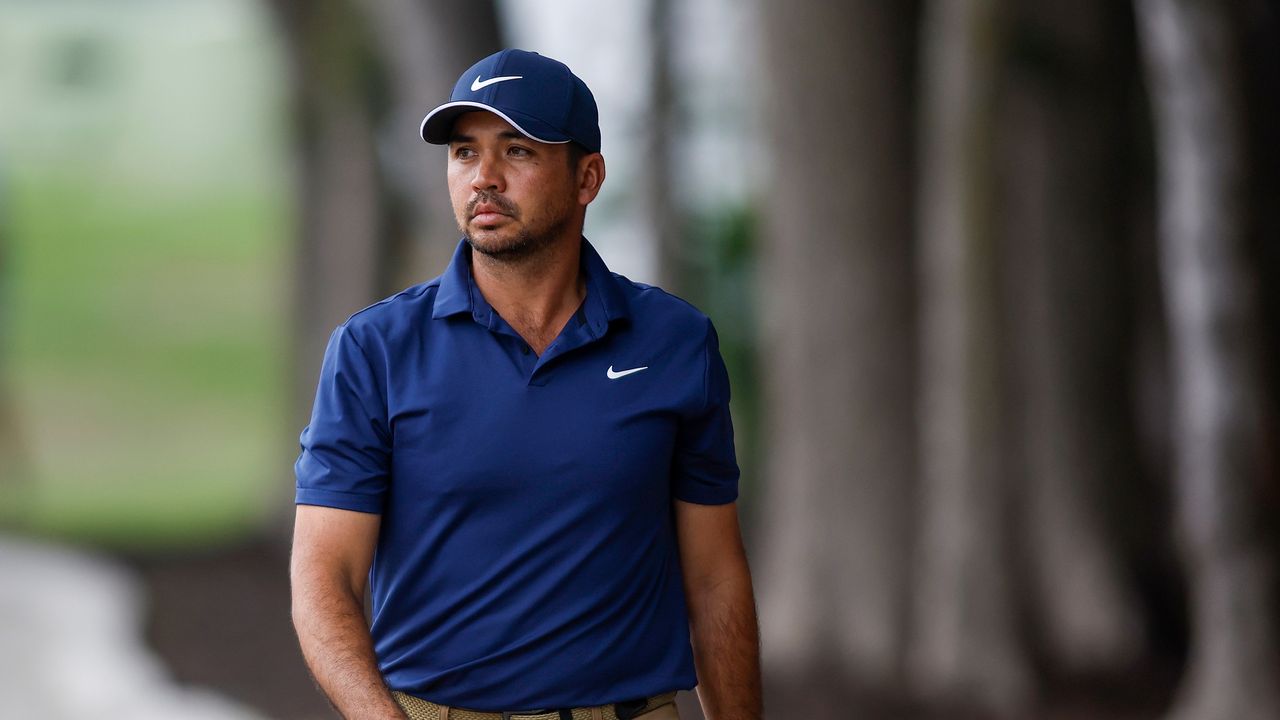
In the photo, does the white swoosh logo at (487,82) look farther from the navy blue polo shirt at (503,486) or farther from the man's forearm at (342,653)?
the man's forearm at (342,653)

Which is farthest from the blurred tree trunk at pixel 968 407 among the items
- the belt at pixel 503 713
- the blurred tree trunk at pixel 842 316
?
the belt at pixel 503 713

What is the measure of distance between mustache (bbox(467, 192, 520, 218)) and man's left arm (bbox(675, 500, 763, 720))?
711 millimetres

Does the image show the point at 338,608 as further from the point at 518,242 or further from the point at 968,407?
the point at 968,407

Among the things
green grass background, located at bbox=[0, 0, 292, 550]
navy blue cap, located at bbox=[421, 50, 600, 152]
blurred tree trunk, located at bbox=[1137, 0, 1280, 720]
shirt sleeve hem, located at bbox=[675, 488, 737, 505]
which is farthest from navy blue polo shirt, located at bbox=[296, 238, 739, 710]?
green grass background, located at bbox=[0, 0, 292, 550]

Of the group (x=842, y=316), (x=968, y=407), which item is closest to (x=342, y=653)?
(x=968, y=407)

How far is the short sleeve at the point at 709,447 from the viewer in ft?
11.3

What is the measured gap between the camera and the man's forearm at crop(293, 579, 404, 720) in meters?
3.14

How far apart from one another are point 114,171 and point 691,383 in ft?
125

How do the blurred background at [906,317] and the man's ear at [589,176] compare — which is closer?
the man's ear at [589,176]

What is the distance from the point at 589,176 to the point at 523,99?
0.79ft

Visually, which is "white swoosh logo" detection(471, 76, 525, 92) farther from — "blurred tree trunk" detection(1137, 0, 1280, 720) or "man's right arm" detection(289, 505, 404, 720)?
"blurred tree trunk" detection(1137, 0, 1280, 720)

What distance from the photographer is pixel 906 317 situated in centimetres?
1176

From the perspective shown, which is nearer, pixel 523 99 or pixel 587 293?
pixel 523 99

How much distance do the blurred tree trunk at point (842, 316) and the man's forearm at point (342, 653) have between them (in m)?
8.51
